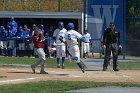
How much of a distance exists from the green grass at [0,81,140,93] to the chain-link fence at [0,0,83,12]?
25.3 m

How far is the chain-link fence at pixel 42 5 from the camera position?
40406 millimetres

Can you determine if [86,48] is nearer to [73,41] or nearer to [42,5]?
[42,5]

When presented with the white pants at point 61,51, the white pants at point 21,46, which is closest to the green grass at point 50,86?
the white pants at point 61,51

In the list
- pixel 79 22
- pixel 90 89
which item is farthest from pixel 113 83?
pixel 79 22

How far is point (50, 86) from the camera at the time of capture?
14.1m

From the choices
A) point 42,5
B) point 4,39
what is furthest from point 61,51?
point 42,5

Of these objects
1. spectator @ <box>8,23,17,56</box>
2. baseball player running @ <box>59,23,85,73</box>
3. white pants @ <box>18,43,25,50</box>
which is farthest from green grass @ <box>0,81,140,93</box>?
white pants @ <box>18,43,25,50</box>

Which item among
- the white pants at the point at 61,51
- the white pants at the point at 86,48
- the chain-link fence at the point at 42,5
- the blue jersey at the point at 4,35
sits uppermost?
the chain-link fence at the point at 42,5

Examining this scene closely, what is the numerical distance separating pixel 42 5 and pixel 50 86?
28019mm

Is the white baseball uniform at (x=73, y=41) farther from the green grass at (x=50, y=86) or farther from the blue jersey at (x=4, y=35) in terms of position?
the blue jersey at (x=4, y=35)

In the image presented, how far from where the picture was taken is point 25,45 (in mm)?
32094

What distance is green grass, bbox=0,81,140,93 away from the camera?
43.1 ft

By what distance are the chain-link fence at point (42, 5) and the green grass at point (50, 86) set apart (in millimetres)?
25339

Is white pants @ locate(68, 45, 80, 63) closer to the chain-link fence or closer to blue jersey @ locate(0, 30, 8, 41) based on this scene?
blue jersey @ locate(0, 30, 8, 41)
